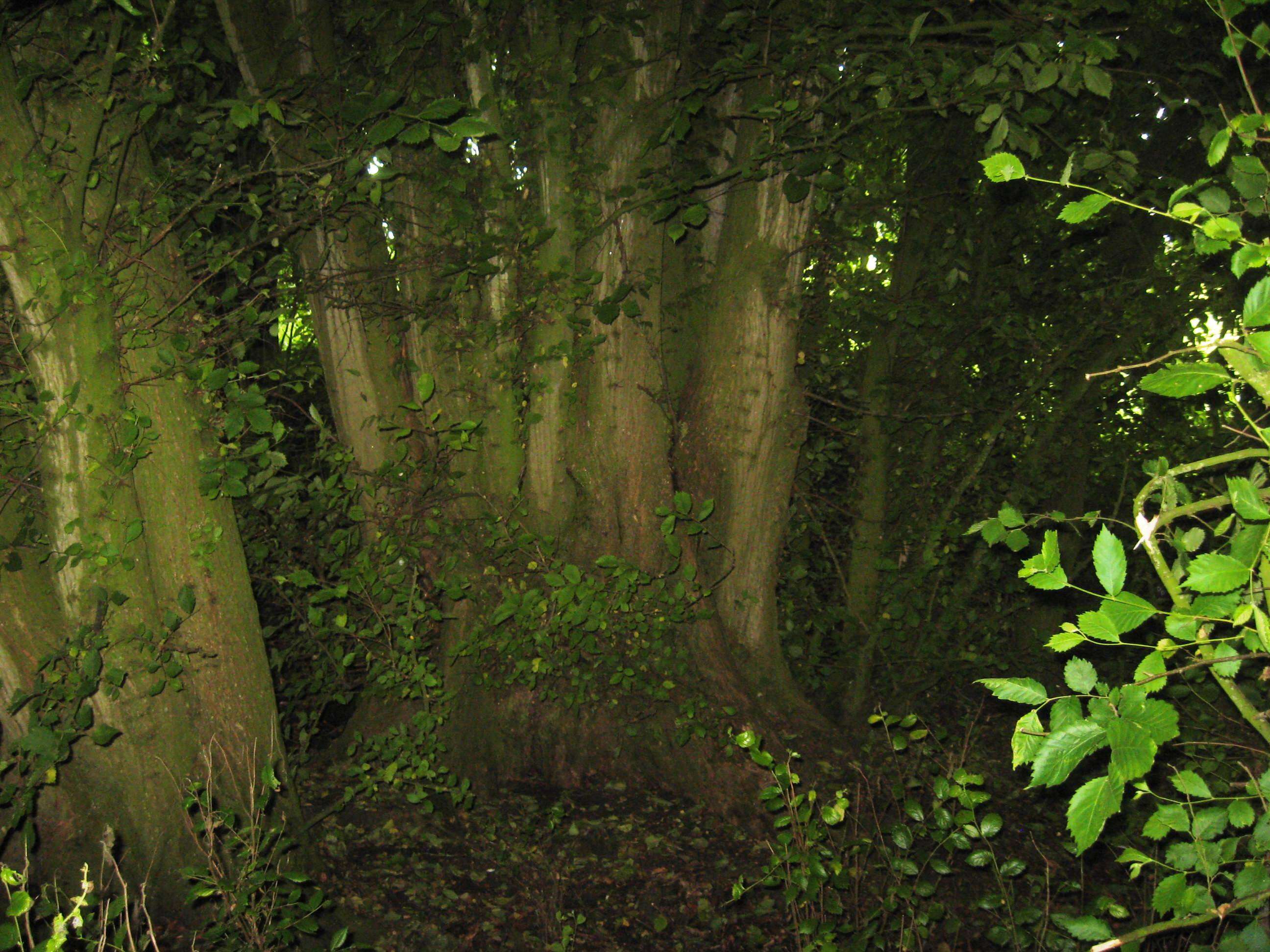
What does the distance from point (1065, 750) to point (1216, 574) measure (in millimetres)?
303

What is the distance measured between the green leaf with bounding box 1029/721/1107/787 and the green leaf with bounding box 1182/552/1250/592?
23cm

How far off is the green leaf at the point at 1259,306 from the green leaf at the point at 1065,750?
1.89ft

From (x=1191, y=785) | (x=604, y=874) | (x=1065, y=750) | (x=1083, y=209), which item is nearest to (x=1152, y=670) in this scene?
(x=1065, y=750)

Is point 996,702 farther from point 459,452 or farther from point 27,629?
point 27,629

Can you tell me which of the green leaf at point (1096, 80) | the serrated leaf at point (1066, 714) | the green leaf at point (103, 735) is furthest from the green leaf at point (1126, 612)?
the green leaf at point (103, 735)

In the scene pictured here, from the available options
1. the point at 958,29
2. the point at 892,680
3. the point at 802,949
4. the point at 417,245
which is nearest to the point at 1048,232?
the point at 958,29

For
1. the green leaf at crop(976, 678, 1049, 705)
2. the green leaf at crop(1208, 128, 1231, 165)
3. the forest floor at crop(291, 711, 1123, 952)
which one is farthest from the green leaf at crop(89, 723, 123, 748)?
the green leaf at crop(1208, 128, 1231, 165)

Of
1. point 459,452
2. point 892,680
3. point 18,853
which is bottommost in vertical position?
point 892,680

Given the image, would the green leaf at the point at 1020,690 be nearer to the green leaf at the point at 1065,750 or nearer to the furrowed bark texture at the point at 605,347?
the green leaf at the point at 1065,750

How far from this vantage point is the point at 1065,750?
1120 millimetres

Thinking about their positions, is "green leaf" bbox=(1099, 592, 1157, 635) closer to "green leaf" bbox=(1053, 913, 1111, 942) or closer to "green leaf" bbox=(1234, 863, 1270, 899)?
"green leaf" bbox=(1234, 863, 1270, 899)

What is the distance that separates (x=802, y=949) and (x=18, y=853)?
272 centimetres

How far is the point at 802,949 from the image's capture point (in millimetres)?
2766

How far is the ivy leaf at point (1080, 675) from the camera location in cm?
120
